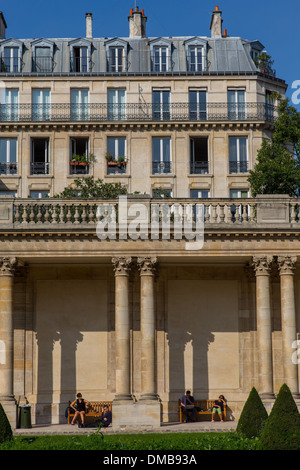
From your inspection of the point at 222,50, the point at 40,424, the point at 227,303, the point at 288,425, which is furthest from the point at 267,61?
the point at 288,425

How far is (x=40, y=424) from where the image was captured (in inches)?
1763

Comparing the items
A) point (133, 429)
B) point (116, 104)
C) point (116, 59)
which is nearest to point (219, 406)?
point (133, 429)

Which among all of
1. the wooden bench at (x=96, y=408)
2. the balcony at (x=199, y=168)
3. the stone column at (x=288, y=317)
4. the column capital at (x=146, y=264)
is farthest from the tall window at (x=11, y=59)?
the stone column at (x=288, y=317)

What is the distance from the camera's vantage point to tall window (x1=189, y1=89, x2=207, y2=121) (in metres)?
69.6

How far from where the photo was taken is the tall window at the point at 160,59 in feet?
234

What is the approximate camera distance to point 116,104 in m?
69.7

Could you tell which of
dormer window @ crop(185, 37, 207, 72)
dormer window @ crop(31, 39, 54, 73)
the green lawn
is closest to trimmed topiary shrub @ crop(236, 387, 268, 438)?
the green lawn

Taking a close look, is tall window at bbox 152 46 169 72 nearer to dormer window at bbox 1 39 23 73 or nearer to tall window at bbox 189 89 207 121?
tall window at bbox 189 89 207 121

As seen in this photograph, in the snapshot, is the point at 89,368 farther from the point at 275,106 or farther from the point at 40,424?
the point at 275,106

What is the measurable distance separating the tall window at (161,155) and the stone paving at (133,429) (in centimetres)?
2794

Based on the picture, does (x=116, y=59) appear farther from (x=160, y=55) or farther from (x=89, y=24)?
(x=89, y=24)

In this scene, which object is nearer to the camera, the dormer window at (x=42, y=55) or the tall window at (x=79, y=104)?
the tall window at (x=79, y=104)

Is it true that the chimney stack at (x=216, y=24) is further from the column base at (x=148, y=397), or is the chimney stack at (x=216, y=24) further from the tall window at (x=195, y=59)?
the column base at (x=148, y=397)
